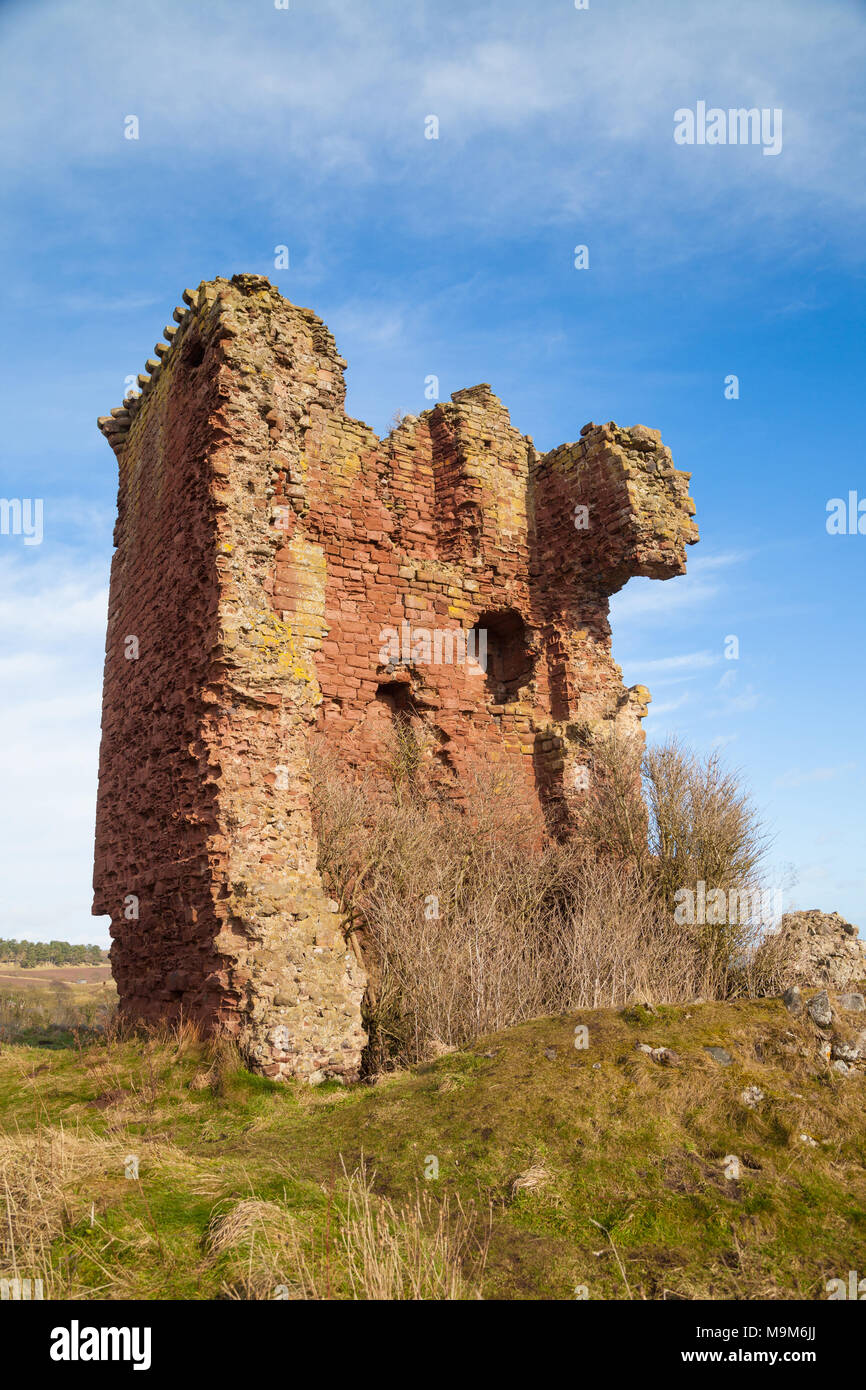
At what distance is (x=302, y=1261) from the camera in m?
3.23

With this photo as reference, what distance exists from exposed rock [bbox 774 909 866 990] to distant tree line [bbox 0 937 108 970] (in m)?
45.7

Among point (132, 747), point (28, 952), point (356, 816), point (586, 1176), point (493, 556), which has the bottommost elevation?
point (28, 952)

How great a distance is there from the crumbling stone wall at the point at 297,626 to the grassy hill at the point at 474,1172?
1058 mm

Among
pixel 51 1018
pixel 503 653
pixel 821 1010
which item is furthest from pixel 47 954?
pixel 821 1010

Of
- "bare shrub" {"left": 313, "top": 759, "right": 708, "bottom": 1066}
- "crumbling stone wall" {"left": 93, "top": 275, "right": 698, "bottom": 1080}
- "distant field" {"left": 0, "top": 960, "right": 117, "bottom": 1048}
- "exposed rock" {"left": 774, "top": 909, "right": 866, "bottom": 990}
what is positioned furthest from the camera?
"distant field" {"left": 0, "top": 960, "right": 117, "bottom": 1048}

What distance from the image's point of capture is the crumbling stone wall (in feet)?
23.3

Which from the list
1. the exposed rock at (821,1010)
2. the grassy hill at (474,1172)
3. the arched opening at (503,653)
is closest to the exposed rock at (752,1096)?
the grassy hill at (474,1172)

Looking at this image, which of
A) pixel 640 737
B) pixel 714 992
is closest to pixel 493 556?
pixel 640 737

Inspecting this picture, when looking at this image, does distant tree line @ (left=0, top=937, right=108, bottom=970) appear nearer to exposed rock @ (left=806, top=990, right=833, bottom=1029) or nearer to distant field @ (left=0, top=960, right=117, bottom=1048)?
distant field @ (left=0, top=960, right=117, bottom=1048)

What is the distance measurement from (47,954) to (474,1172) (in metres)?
50.9

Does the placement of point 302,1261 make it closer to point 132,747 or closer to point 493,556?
point 132,747

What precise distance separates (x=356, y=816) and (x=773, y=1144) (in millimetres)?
4872

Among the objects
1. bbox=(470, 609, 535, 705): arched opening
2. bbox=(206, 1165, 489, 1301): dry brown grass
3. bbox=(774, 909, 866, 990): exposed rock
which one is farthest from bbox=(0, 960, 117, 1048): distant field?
bbox=(774, 909, 866, 990): exposed rock

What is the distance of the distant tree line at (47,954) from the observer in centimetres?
4781
